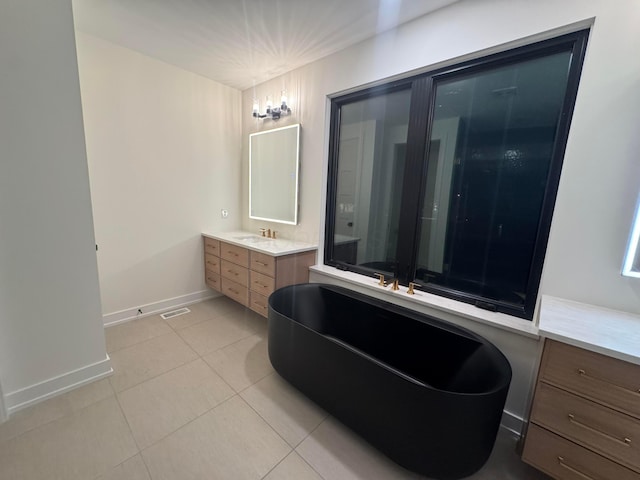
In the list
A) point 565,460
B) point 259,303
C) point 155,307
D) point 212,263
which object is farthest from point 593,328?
point 155,307

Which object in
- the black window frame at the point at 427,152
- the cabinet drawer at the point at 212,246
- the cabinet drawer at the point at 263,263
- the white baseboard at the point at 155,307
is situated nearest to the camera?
the black window frame at the point at 427,152

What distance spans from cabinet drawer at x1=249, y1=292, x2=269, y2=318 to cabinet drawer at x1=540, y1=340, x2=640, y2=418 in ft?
6.72

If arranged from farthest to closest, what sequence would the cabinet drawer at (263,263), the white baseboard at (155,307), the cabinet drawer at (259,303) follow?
the white baseboard at (155,307), the cabinet drawer at (259,303), the cabinet drawer at (263,263)

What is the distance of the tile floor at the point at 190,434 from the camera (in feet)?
4.21

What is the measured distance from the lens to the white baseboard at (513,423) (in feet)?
5.04

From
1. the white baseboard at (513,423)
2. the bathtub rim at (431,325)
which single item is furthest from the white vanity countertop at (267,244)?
the white baseboard at (513,423)

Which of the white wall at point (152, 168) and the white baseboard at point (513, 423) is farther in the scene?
the white wall at point (152, 168)

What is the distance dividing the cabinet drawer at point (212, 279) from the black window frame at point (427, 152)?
141 centimetres

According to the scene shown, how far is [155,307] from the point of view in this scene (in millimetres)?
2889

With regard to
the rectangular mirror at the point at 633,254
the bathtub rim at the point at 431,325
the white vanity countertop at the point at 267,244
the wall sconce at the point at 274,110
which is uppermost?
the wall sconce at the point at 274,110

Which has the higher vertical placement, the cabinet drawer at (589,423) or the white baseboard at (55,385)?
the cabinet drawer at (589,423)

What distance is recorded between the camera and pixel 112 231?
8.25 feet

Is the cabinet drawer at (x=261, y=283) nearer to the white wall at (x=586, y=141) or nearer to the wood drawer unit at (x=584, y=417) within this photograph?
the white wall at (x=586, y=141)

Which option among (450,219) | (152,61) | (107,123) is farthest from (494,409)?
(152,61)
